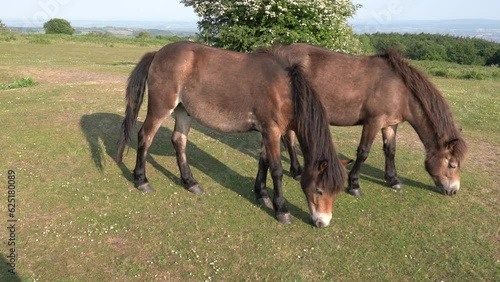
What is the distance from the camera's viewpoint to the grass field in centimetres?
429

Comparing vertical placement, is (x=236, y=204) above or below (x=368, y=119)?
below

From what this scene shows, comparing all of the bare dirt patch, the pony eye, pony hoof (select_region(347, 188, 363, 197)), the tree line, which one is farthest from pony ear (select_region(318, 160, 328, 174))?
the tree line

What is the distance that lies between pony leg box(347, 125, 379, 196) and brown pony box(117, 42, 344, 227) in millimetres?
1559

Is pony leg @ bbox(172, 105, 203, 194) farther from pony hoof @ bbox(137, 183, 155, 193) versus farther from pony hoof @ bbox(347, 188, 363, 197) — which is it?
pony hoof @ bbox(347, 188, 363, 197)

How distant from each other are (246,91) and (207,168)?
2315 mm

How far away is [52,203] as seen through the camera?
559 centimetres

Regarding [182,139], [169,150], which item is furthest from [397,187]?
[169,150]

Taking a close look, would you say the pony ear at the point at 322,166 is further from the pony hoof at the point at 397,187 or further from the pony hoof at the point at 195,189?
the pony hoof at the point at 397,187

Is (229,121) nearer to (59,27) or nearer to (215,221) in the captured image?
(215,221)

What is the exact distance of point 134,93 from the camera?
20.7ft

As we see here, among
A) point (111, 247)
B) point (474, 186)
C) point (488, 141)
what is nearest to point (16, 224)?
point (111, 247)

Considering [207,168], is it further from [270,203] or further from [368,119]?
[368,119]

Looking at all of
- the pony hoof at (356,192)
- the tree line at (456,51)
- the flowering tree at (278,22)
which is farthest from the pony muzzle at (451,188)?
the tree line at (456,51)

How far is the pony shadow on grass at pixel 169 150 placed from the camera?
6.51 meters
